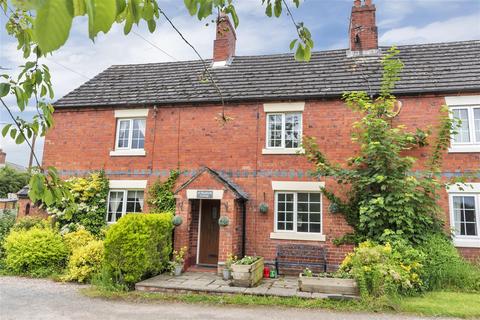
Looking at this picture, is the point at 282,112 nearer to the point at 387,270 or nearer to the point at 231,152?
the point at 231,152

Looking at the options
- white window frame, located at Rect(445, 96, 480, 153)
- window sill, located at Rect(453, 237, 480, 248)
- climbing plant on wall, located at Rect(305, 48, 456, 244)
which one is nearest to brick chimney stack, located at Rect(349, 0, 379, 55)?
climbing plant on wall, located at Rect(305, 48, 456, 244)

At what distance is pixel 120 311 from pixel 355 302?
537 cm

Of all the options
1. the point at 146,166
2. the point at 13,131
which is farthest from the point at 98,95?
the point at 13,131

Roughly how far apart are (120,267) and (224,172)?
188 inches

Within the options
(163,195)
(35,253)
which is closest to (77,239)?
(35,253)

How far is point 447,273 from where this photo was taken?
9.02 meters

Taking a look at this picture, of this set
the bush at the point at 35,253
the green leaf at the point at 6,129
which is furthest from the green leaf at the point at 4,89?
the bush at the point at 35,253

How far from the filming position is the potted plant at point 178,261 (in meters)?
10.5

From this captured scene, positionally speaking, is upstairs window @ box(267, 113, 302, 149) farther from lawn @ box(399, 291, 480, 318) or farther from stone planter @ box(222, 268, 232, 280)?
lawn @ box(399, 291, 480, 318)

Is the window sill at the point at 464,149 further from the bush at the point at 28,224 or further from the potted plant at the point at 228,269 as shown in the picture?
the bush at the point at 28,224

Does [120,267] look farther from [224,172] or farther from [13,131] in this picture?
[13,131]

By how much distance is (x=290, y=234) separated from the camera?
1133 cm

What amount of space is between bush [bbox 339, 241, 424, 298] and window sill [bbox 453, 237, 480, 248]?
2089 millimetres

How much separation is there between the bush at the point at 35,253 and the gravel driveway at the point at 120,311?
7.39ft
